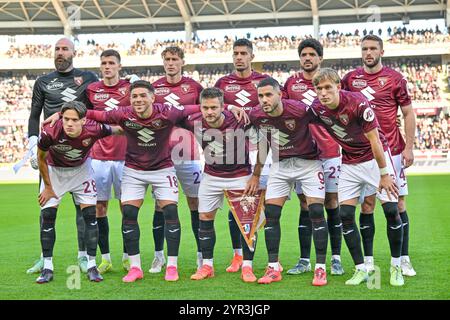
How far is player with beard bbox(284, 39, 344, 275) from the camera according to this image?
6.62m

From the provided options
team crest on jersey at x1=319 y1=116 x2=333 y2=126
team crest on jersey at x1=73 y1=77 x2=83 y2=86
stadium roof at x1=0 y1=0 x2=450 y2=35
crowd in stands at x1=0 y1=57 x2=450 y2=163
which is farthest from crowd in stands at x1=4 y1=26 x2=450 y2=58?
team crest on jersey at x1=319 y1=116 x2=333 y2=126

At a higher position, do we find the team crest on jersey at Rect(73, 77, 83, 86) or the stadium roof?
the stadium roof

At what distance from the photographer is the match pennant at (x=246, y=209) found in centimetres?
648

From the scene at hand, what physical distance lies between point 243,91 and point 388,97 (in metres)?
1.59

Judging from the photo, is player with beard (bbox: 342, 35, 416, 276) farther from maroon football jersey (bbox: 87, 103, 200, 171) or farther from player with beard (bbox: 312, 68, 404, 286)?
maroon football jersey (bbox: 87, 103, 200, 171)

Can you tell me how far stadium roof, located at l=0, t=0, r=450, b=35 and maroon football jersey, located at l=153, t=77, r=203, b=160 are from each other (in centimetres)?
2861

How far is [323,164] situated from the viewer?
674 cm

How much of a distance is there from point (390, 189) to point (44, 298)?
3.20m

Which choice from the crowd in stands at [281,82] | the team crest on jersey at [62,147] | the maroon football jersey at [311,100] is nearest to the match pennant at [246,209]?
the maroon football jersey at [311,100]

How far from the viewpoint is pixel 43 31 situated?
39156mm

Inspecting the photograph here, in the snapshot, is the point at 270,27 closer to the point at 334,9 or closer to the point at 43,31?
the point at 334,9

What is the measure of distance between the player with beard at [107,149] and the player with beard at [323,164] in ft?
6.39

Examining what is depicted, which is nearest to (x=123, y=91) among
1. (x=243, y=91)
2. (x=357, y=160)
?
(x=243, y=91)

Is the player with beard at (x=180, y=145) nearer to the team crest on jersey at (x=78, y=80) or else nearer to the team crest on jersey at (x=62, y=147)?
the team crest on jersey at (x=78, y=80)
